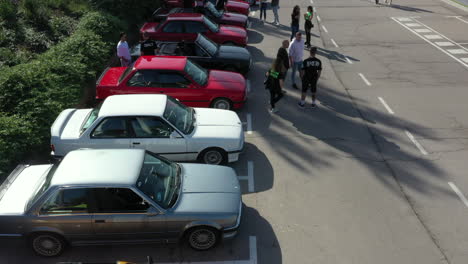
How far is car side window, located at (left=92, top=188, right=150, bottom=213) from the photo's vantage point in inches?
256

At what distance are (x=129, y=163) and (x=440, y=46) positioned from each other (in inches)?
609

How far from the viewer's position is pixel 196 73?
1139 cm

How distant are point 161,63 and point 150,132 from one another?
9.97ft

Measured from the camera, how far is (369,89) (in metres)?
13.5

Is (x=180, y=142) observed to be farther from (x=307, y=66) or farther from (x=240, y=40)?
(x=240, y=40)

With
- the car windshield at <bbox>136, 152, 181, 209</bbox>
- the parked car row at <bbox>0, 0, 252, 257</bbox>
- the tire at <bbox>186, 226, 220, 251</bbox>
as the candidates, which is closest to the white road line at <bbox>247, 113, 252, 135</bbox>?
the parked car row at <bbox>0, 0, 252, 257</bbox>

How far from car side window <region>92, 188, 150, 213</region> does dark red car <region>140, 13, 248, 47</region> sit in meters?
8.65

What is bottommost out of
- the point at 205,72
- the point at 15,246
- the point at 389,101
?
the point at 15,246

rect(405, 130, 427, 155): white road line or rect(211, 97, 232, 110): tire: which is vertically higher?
rect(211, 97, 232, 110): tire

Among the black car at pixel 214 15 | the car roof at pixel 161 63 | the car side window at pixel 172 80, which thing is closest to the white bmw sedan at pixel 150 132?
the car side window at pixel 172 80

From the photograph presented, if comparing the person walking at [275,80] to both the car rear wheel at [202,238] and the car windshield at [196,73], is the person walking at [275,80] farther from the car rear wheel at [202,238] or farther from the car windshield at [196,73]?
the car rear wheel at [202,238]

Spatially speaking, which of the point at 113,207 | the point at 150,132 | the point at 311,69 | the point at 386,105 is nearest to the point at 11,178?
the point at 113,207

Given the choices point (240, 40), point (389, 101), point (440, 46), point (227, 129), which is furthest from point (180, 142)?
point (440, 46)

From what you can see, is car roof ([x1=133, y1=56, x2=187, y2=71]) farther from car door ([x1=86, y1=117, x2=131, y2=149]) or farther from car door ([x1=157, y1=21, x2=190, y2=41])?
car door ([x1=157, y1=21, x2=190, y2=41])
